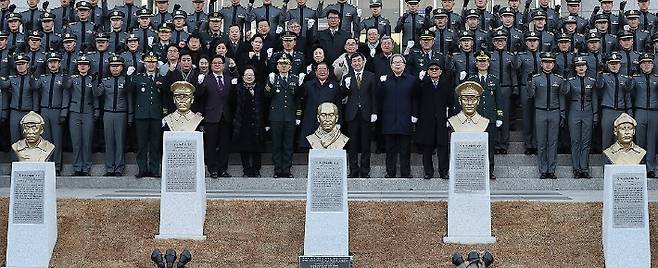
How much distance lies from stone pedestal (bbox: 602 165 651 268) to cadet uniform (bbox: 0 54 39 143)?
8930mm

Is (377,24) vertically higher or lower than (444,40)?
higher

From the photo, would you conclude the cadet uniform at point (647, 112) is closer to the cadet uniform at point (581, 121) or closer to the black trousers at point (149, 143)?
the cadet uniform at point (581, 121)

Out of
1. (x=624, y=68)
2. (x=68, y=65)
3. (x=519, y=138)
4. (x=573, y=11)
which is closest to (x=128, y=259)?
(x=68, y=65)

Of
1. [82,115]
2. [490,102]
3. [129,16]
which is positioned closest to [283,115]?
[490,102]

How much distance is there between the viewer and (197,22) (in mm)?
19688

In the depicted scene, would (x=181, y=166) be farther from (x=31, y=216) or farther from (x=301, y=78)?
(x=301, y=78)

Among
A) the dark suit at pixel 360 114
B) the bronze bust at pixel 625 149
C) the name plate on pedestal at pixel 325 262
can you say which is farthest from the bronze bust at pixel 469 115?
the dark suit at pixel 360 114

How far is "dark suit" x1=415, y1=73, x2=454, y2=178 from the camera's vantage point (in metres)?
16.7

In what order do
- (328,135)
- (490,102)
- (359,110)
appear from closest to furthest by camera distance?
(328,135)
(359,110)
(490,102)

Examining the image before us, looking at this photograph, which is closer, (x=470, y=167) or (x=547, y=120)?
(x=470, y=167)

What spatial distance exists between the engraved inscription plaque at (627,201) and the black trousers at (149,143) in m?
7.07

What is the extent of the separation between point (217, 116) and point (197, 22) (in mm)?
3412

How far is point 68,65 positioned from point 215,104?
2.86 m

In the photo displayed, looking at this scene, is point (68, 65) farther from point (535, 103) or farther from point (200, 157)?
point (535, 103)
